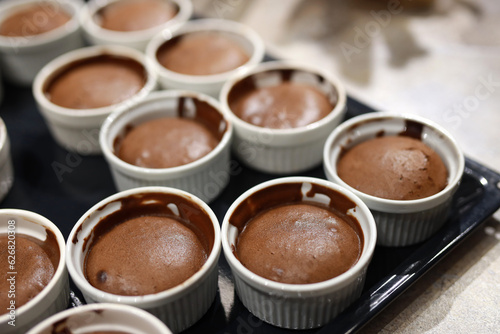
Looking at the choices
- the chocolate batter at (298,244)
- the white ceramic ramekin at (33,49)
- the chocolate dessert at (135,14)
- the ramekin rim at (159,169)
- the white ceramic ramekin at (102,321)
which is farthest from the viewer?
the chocolate dessert at (135,14)

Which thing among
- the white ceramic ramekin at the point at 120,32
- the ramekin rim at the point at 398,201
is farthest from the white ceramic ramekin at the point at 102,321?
the white ceramic ramekin at the point at 120,32

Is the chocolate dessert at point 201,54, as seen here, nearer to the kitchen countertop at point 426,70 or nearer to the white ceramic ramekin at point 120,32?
the white ceramic ramekin at point 120,32

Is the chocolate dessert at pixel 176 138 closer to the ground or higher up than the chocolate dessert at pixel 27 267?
higher up

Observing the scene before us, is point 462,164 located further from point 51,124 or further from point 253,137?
point 51,124

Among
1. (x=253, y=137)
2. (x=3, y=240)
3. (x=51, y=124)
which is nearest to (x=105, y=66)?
(x=51, y=124)

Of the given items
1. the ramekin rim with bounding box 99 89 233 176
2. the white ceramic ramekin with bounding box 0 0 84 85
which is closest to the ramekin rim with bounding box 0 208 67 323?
the ramekin rim with bounding box 99 89 233 176

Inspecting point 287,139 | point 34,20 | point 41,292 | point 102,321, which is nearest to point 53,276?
point 41,292

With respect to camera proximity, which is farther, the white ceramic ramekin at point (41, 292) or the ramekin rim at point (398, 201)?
the ramekin rim at point (398, 201)
